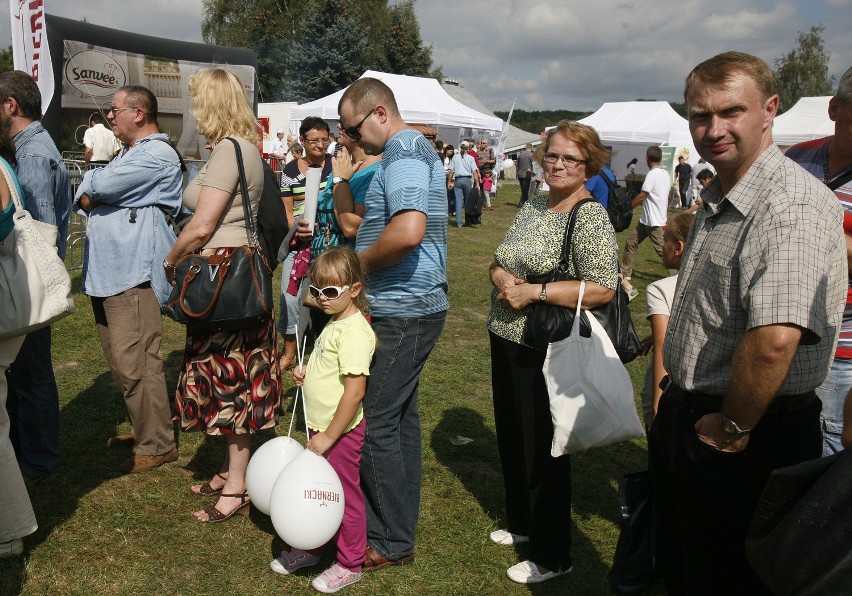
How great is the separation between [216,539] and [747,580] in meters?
2.45

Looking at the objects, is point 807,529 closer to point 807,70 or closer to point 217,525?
point 217,525

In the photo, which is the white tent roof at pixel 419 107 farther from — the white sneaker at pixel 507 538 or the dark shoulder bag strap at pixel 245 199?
the white sneaker at pixel 507 538

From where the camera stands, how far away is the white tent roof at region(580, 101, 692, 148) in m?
29.3

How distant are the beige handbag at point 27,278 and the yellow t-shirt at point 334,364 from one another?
1107 mm

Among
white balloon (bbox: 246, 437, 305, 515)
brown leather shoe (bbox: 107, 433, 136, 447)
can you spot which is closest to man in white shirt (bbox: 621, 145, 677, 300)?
brown leather shoe (bbox: 107, 433, 136, 447)

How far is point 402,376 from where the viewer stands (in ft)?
10.4

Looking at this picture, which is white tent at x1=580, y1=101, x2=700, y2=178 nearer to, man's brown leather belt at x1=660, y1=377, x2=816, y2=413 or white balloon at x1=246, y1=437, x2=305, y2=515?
white balloon at x1=246, y1=437, x2=305, y2=515

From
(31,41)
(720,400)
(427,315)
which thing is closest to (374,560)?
(427,315)

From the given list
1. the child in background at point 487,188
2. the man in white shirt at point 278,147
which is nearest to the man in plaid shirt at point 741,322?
the man in white shirt at point 278,147

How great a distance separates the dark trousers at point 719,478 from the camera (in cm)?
203

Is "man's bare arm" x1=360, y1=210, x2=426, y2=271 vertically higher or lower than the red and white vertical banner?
lower

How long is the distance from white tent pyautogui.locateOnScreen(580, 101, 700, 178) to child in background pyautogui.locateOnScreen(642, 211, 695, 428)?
2660cm

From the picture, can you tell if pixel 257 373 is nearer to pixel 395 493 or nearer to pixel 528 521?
pixel 395 493

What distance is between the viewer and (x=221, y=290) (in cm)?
344
